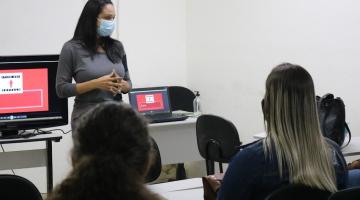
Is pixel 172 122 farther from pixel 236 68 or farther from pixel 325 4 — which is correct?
pixel 325 4

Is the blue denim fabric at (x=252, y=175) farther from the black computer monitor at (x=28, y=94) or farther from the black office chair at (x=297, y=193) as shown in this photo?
the black computer monitor at (x=28, y=94)

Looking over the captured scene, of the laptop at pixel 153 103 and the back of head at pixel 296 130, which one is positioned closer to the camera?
the back of head at pixel 296 130

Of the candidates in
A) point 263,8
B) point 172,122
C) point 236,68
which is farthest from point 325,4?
point 172,122

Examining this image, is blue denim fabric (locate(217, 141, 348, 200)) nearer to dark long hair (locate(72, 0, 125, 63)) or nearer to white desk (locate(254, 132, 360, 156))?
white desk (locate(254, 132, 360, 156))

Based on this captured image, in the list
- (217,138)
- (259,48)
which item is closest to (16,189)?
(217,138)

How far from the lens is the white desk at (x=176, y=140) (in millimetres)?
4039

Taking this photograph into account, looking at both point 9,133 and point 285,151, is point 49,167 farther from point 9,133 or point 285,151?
point 285,151

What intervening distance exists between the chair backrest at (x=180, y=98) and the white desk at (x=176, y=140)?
2.12 ft

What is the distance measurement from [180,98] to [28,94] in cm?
189

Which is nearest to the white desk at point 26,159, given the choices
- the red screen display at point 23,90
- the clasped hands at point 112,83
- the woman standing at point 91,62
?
the red screen display at point 23,90


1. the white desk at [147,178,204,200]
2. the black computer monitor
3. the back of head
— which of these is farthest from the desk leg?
the back of head

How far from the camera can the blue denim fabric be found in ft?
5.04

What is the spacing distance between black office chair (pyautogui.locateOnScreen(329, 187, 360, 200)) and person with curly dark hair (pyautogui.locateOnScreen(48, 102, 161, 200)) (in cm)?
61

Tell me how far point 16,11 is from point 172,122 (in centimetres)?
191
